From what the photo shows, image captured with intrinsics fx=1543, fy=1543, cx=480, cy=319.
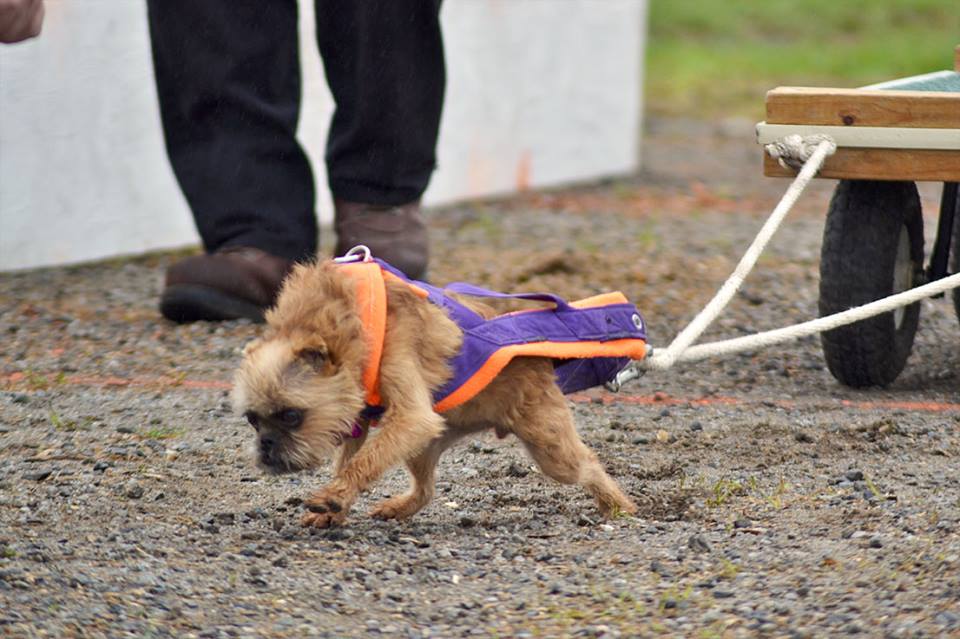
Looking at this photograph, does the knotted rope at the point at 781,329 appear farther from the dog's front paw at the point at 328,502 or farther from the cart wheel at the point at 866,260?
the dog's front paw at the point at 328,502

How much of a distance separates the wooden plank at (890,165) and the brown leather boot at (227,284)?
1853mm

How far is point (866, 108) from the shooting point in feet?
12.4

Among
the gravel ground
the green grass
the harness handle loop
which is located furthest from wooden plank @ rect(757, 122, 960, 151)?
the green grass

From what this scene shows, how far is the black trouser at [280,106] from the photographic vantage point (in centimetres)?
497

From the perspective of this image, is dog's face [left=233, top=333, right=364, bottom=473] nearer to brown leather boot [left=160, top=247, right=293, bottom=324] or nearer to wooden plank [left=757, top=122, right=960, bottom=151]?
wooden plank [left=757, top=122, right=960, bottom=151]

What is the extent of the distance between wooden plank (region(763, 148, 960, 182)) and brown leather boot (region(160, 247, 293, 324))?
72.9 inches

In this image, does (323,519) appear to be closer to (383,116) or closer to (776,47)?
(383,116)

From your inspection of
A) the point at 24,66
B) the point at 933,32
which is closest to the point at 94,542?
the point at 24,66

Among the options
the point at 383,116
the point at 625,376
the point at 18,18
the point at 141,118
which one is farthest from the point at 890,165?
the point at 141,118

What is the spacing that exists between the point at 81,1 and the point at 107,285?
A: 119 cm

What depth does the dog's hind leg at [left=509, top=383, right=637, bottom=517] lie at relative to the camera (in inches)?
124

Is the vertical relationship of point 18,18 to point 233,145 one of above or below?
above

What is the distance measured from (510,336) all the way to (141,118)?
3773 millimetres

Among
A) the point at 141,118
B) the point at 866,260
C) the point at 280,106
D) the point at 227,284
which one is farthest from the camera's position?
the point at 141,118
